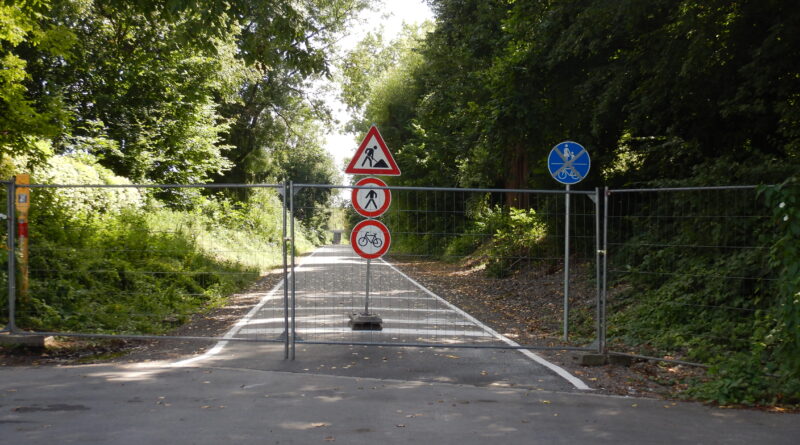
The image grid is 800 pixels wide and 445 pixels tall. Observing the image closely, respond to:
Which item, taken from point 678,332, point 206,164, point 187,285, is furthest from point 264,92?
point 678,332

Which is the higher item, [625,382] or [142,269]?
[142,269]

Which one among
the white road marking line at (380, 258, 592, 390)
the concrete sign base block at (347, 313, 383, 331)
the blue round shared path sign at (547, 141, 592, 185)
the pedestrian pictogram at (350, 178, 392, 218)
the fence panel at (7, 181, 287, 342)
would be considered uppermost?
the blue round shared path sign at (547, 141, 592, 185)

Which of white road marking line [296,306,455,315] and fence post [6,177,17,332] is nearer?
fence post [6,177,17,332]

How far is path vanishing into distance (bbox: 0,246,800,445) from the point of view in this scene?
5012 millimetres

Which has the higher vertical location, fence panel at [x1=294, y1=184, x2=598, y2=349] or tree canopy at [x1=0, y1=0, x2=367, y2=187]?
tree canopy at [x1=0, y1=0, x2=367, y2=187]

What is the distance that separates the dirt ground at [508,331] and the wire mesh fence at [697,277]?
687 millimetres

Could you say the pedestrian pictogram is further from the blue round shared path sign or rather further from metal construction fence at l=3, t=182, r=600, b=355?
the blue round shared path sign

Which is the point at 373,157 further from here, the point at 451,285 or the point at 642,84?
the point at 451,285

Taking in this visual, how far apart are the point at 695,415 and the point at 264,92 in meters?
31.9

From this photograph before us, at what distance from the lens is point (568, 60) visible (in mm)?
14234

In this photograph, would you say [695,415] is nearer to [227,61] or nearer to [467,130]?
[467,130]

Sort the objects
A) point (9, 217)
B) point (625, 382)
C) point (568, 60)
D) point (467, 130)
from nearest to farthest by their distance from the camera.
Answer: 1. point (625, 382)
2. point (9, 217)
3. point (568, 60)
4. point (467, 130)

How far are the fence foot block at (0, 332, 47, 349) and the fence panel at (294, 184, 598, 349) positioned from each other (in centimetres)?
324

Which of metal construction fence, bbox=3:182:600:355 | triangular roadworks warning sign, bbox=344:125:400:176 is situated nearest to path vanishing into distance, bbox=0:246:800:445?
metal construction fence, bbox=3:182:600:355
